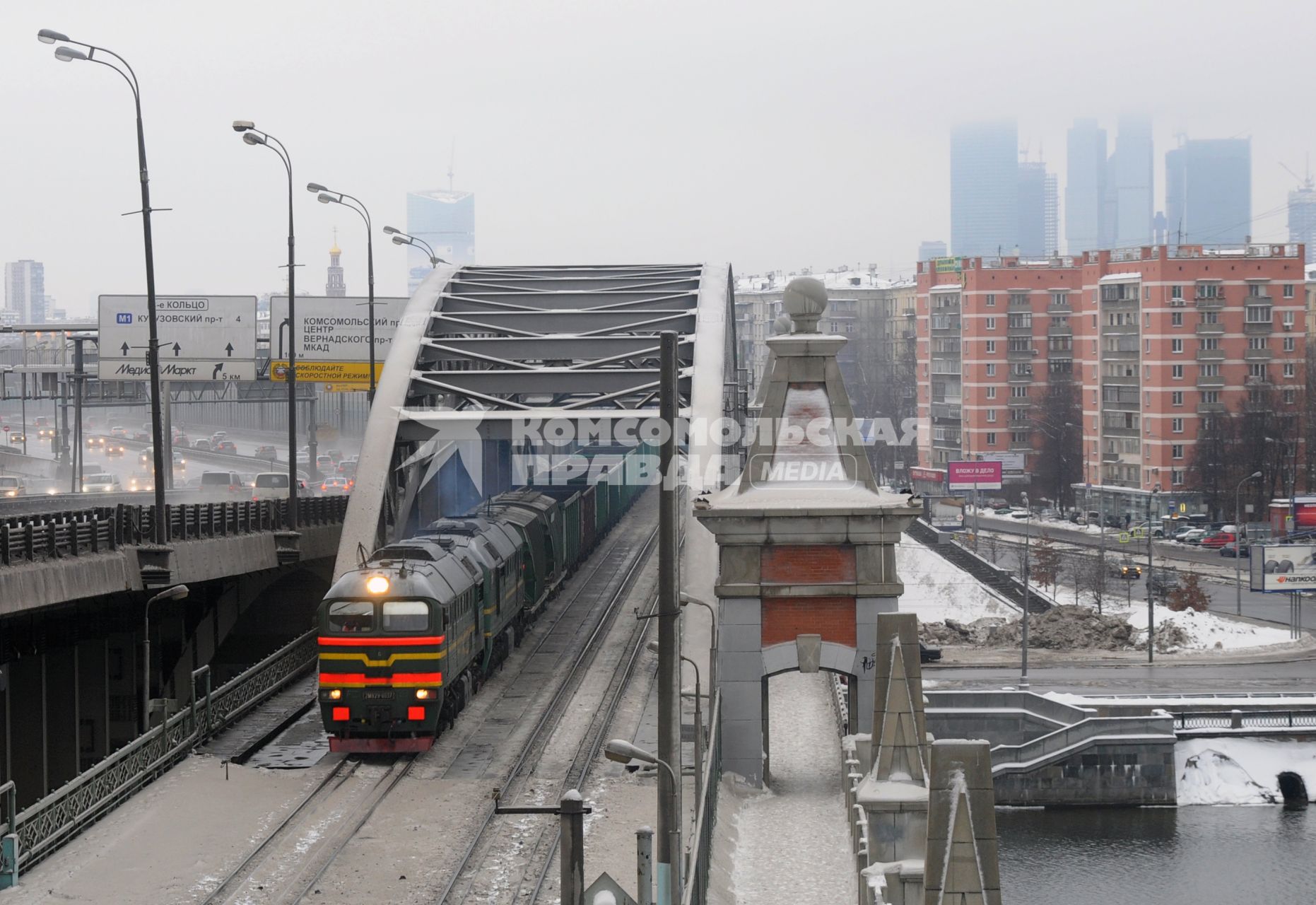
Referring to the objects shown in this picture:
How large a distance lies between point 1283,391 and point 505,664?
7098 cm

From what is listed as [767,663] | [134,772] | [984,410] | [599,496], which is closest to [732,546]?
[767,663]

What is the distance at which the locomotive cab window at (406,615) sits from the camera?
28531 mm

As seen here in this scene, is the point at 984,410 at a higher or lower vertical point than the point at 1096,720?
higher

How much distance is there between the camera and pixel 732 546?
26.2 meters

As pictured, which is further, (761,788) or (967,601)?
(967,601)

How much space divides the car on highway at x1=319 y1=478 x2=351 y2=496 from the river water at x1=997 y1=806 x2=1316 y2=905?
4168 centimetres

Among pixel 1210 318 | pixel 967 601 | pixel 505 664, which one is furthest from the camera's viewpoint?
pixel 1210 318

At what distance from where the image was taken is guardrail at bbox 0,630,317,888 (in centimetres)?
2302

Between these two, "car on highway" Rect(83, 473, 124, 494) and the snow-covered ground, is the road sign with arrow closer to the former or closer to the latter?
"car on highway" Rect(83, 473, 124, 494)

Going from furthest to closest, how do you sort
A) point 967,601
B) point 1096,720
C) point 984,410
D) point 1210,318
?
point 984,410, point 1210,318, point 967,601, point 1096,720

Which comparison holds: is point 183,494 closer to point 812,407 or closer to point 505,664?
point 505,664

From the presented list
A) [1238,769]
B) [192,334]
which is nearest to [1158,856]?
[1238,769]

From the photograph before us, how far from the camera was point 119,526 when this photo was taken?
102 ft

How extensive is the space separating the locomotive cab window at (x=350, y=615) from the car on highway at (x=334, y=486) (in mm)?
52009
